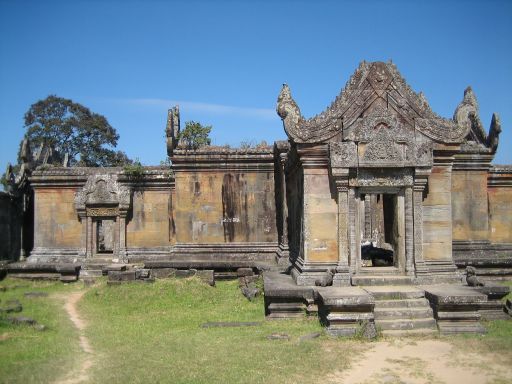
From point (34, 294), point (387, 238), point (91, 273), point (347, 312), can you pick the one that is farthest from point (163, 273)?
point (347, 312)

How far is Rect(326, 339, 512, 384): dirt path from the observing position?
22.5 ft

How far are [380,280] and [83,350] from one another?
5908 millimetres

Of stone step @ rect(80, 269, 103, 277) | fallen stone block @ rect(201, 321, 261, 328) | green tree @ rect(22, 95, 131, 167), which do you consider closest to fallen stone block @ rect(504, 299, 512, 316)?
fallen stone block @ rect(201, 321, 261, 328)

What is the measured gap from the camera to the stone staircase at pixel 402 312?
916cm

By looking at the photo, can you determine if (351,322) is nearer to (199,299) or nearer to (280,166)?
(199,299)

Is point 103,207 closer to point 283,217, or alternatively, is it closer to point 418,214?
point 283,217

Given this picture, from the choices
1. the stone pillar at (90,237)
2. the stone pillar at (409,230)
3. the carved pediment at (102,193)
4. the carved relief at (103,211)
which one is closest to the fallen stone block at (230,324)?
the stone pillar at (409,230)

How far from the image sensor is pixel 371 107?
1120 cm

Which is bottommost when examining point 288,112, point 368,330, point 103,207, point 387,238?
point 368,330

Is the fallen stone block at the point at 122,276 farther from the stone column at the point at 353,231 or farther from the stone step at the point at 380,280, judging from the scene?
the stone step at the point at 380,280

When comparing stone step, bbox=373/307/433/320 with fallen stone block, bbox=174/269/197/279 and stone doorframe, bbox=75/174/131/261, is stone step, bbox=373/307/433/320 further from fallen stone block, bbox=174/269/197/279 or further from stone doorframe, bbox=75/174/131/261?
stone doorframe, bbox=75/174/131/261

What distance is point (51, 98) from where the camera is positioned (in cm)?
4509

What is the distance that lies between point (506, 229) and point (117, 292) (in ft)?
39.9

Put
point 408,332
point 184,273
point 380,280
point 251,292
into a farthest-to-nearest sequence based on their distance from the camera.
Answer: point 184,273 < point 251,292 < point 380,280 < point 408,332
